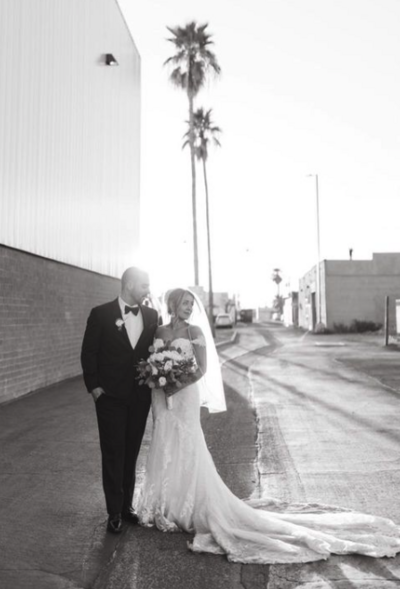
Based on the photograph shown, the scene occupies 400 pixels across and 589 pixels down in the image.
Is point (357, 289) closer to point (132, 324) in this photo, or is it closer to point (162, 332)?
point (162, 332)

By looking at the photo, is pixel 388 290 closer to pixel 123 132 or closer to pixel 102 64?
pixel 123 132

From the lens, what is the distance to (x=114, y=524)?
5.22 meters

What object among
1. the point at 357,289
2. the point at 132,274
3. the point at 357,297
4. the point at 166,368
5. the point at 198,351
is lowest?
the point at 166,368

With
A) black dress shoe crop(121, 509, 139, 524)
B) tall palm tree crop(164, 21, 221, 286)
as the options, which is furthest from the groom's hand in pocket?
tall palm tree crop(164, 21, 221, 286)

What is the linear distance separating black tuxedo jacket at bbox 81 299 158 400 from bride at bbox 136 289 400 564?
0.99 feet

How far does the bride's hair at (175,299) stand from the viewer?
18.4 ft

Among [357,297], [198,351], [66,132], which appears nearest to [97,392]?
[198,351]

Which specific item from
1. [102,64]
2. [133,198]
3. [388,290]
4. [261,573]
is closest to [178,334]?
[261,573]

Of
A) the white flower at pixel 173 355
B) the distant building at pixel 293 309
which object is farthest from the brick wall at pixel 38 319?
the distant building at pixel 293 309

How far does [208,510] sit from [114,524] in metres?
0.74

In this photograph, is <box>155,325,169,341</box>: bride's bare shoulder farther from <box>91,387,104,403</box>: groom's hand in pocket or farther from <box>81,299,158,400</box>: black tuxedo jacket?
<box>91,387,104,403</box>: groom's hand in pocket

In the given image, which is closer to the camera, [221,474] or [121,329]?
[121,329]

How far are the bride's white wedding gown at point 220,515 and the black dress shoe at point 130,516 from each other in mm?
61

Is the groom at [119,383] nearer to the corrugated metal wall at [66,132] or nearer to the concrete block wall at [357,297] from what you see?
the corrugated metal wall at [66,132]
